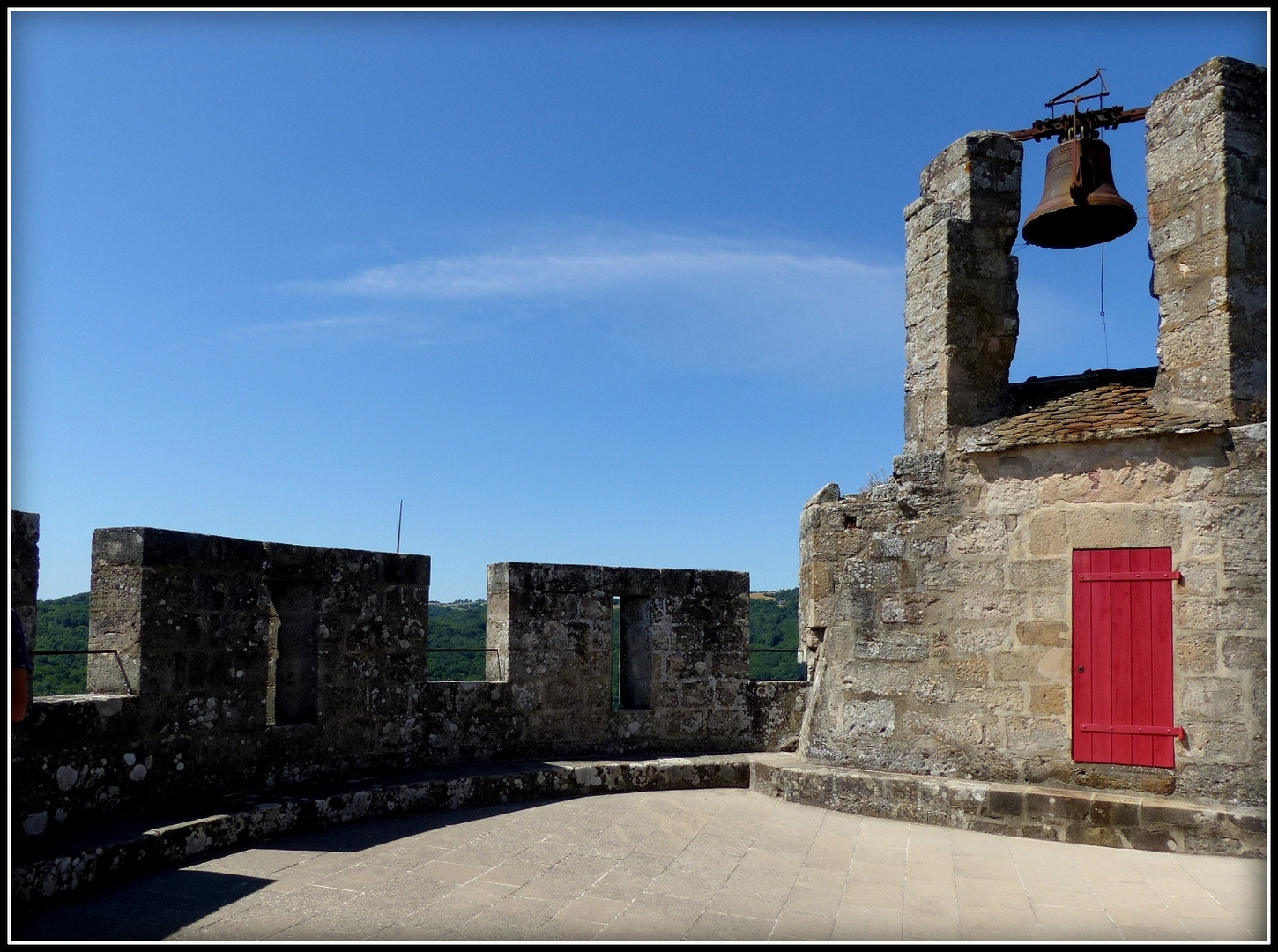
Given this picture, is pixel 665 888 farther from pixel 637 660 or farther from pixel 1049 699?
pixel 637 660

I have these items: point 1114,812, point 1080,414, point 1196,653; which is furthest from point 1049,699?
point 1080,414

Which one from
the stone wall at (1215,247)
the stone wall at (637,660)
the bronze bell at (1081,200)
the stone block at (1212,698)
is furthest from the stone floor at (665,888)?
the bronze bell at (1081,200)

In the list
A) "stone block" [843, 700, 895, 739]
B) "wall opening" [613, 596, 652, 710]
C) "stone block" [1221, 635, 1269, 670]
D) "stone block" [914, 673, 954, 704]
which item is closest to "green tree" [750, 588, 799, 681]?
"wall opening" [613, 596, 652, 710]

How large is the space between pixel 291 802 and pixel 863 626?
384cm

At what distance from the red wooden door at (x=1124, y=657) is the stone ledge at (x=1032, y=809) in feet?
0.99

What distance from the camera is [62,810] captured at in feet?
15.3

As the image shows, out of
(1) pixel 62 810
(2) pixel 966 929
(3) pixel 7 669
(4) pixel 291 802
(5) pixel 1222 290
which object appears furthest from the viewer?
(5) pixel 1222 290

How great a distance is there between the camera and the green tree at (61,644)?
5.83 meters

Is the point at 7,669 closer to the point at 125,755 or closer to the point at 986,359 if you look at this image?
the point at 125,755

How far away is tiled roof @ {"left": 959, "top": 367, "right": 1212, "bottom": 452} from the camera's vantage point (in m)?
5.92

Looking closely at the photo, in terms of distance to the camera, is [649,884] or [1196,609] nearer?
[649,884]

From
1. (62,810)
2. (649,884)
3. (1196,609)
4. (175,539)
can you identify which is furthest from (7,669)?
(1196,609)

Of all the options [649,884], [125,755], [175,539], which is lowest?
[649,884]

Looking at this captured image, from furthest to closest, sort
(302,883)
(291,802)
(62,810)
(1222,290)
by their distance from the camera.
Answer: (1222,290), (291,802), (62,810), (302,883)
